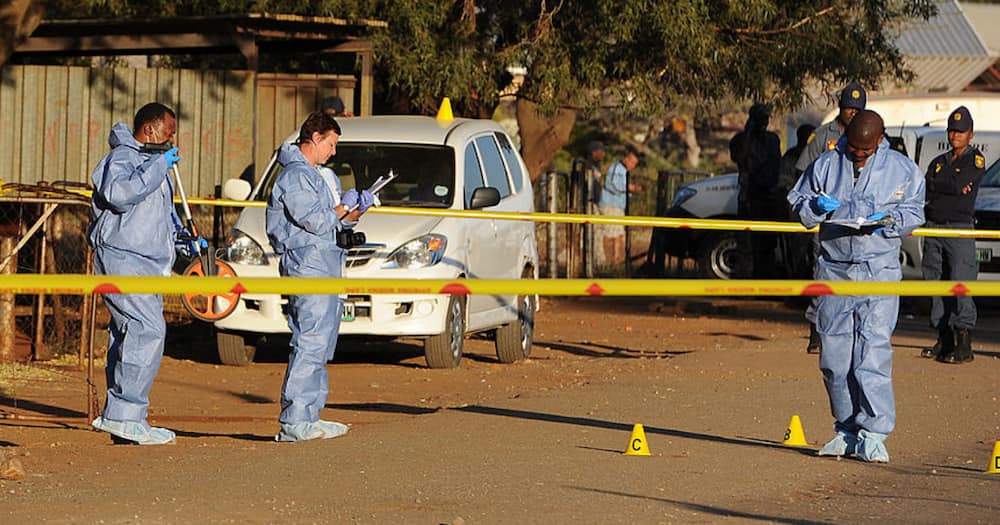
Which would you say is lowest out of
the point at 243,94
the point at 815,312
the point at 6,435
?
the point at 6,435

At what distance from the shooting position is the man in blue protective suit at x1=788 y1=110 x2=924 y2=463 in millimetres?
9375

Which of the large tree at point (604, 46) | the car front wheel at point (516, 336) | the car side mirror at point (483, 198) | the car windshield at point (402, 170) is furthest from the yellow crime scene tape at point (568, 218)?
the large tree at point (604, 46)

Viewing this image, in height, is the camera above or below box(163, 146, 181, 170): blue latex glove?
below

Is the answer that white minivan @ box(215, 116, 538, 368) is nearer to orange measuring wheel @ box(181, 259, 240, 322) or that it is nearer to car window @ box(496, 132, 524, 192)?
car window @ box(496, 132, 524, 192)

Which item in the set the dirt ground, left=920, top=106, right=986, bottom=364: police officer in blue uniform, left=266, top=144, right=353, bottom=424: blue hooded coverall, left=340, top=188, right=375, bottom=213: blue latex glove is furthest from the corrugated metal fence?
left=266, top=144, right=353, bottom=424: blue hooded coverall

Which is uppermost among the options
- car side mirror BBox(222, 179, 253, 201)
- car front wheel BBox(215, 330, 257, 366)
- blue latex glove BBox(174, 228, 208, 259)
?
car side mirror BBox(222, 179, 253, 201)

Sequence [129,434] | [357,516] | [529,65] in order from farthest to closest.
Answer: [529,65]
[129,434]
[357,516]

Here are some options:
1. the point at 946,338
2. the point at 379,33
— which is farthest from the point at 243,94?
the point at 946,338

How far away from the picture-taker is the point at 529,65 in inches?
739

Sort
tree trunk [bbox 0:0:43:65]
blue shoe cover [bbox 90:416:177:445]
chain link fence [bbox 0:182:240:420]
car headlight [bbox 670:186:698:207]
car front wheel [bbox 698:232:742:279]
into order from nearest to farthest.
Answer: blue shoe cover [bbox 90:416:177:445], chain link fence [bbox 0:182:240:420], tree trunk [bbox 0:0:43:65], car front wheel [bbox 698:232:742:279], car headlight [bbox 670:186:698:207]

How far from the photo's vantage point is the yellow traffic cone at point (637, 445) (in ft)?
31.0

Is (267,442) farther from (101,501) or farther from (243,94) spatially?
(243,94)

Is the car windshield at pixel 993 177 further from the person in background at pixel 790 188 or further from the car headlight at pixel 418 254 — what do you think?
the car headlight at pixel 418 254

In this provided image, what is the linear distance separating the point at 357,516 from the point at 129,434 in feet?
8.29
